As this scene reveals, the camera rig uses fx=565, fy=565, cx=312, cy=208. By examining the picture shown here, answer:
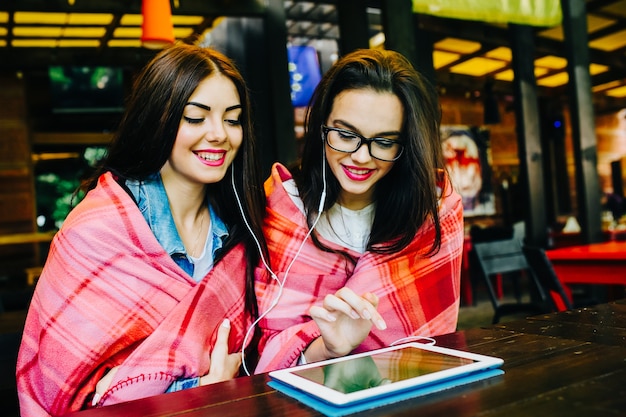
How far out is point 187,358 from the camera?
61.9 inches

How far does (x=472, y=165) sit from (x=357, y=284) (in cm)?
1014

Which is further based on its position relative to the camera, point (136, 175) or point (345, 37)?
point (345, 37)

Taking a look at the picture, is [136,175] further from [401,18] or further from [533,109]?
[533,109]

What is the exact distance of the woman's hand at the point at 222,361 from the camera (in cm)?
165

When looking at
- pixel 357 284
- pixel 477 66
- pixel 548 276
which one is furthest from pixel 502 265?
pixel 477 66

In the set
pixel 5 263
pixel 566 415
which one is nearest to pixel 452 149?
pixel 5 263

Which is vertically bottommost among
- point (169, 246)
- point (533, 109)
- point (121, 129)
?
point (169, 246)

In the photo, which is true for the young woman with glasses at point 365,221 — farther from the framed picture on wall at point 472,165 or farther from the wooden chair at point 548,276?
the framed picture on wall at point 472,165

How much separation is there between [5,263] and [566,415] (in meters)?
8.13

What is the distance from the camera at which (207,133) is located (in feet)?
5.50

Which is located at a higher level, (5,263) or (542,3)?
(542,3)

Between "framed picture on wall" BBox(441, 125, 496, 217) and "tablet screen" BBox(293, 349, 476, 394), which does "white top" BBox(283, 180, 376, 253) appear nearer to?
"tablet screen" BBox(293, 349, 476, 394)

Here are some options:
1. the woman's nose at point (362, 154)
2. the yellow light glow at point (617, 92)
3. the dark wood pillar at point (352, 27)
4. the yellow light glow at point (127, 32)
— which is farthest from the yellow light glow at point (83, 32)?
the yellow light glow at point (617, 92)

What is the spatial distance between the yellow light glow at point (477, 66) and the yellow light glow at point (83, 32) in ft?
19.9
